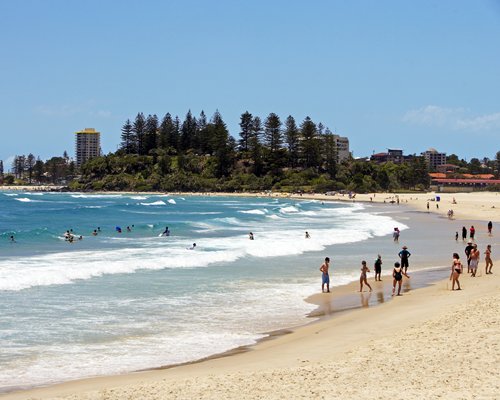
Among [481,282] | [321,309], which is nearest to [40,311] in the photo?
[321,309]

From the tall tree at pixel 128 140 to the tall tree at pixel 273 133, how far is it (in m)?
36.3

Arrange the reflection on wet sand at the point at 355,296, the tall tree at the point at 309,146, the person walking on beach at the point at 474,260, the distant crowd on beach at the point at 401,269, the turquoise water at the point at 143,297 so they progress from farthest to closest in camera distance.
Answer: the tall tree at the point at 309,146 < the person walking on beach at the point at 474,260 < the distant crowd on beach at the point at 401,269 < the reflection on wet sand at the point at 355,296 < the turquoise water at the point at 143,297

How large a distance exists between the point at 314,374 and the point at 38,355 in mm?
5366

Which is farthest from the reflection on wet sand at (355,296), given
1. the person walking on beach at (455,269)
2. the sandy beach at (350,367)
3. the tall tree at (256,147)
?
the tall tree at (256,147)

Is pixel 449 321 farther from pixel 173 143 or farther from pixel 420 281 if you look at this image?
pixel 173 143

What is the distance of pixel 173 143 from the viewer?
152625 millimetres

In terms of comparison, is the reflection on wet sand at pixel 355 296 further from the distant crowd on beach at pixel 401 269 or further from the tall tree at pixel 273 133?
the tall tree at pixel 273 133

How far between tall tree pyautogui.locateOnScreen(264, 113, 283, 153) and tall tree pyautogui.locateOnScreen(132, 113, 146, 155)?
3236 centimetres

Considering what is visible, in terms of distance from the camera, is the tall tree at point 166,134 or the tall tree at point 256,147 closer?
the tall tree at point 256,147

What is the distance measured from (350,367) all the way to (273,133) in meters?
130

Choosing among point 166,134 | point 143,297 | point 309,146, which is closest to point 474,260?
point 143,297

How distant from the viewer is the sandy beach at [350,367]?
8.64 meters

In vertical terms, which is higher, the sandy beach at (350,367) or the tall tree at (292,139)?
the tall tree at (292,139)

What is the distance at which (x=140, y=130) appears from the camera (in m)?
155
